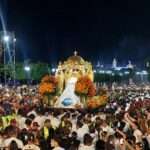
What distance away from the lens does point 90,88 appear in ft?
113

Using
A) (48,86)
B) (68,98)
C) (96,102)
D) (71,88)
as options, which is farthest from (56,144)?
(71,88)

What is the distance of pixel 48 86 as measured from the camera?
35.6 metres

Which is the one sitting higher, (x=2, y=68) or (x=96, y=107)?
(x=2, y=68)

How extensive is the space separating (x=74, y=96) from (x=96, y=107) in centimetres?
395

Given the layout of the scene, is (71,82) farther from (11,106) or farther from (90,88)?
(11,106)

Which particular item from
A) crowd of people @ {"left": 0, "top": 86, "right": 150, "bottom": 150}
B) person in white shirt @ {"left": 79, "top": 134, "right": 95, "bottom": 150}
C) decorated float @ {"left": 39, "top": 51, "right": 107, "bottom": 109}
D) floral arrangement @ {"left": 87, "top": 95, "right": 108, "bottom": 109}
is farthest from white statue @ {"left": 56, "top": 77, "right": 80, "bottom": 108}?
person in white shirt @ {"left": 79, "top": 134, "right": 95, "bottom": 150}

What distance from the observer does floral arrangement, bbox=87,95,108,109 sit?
107 feet

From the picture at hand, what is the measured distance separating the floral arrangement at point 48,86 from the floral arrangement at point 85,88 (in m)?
1.45

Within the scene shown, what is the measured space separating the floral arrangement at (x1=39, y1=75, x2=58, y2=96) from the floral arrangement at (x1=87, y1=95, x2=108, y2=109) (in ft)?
8.78

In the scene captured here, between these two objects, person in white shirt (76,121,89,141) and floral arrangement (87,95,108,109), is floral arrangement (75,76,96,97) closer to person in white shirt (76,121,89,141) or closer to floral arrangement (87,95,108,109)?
floral arrangement (87,95,108,109)

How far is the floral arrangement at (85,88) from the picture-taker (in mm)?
34312

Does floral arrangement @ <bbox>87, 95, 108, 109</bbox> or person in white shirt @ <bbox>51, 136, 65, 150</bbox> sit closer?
person in white shirt @ <bbox>51, 136, 65, 150</bbox>

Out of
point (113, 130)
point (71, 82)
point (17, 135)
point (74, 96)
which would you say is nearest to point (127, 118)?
point (113, 130)

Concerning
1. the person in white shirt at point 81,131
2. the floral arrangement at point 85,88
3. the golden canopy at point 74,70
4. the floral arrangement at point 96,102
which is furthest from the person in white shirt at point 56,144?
the golden canopy at point 74,70
